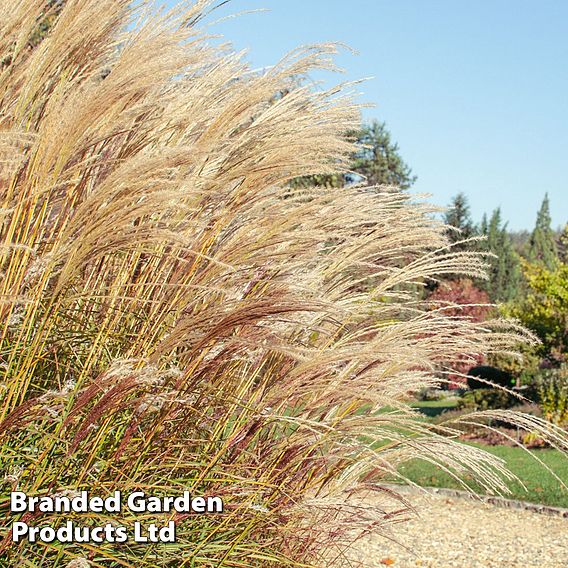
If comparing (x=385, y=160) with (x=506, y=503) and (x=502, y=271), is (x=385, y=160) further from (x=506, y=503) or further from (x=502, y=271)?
(x=506, y=503)

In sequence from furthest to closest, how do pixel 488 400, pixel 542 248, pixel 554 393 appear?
pixel 542 248, pixel 488 400, pixel 554 393

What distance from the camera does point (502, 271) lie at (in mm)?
36219

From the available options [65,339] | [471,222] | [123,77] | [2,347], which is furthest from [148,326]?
[471,222]

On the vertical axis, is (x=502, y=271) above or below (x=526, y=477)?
above

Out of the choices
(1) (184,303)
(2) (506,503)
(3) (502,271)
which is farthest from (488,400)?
(3) (502,271)

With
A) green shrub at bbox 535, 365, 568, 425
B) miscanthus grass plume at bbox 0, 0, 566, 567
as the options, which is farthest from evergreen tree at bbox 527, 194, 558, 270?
miscanthus grass plume at bbox 0, 0, 566, 567

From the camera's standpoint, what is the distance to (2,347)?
83.9 inches

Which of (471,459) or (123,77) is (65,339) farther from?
(471,459)

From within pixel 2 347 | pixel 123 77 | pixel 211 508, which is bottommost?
pixel 211 508

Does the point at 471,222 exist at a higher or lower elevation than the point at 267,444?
higher

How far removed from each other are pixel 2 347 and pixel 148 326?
416mm

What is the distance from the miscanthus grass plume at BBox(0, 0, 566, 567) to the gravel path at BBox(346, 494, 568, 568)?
9.42 feet

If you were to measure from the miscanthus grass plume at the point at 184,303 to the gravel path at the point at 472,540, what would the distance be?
2.87 metres

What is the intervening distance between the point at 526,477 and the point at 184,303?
316 inches
